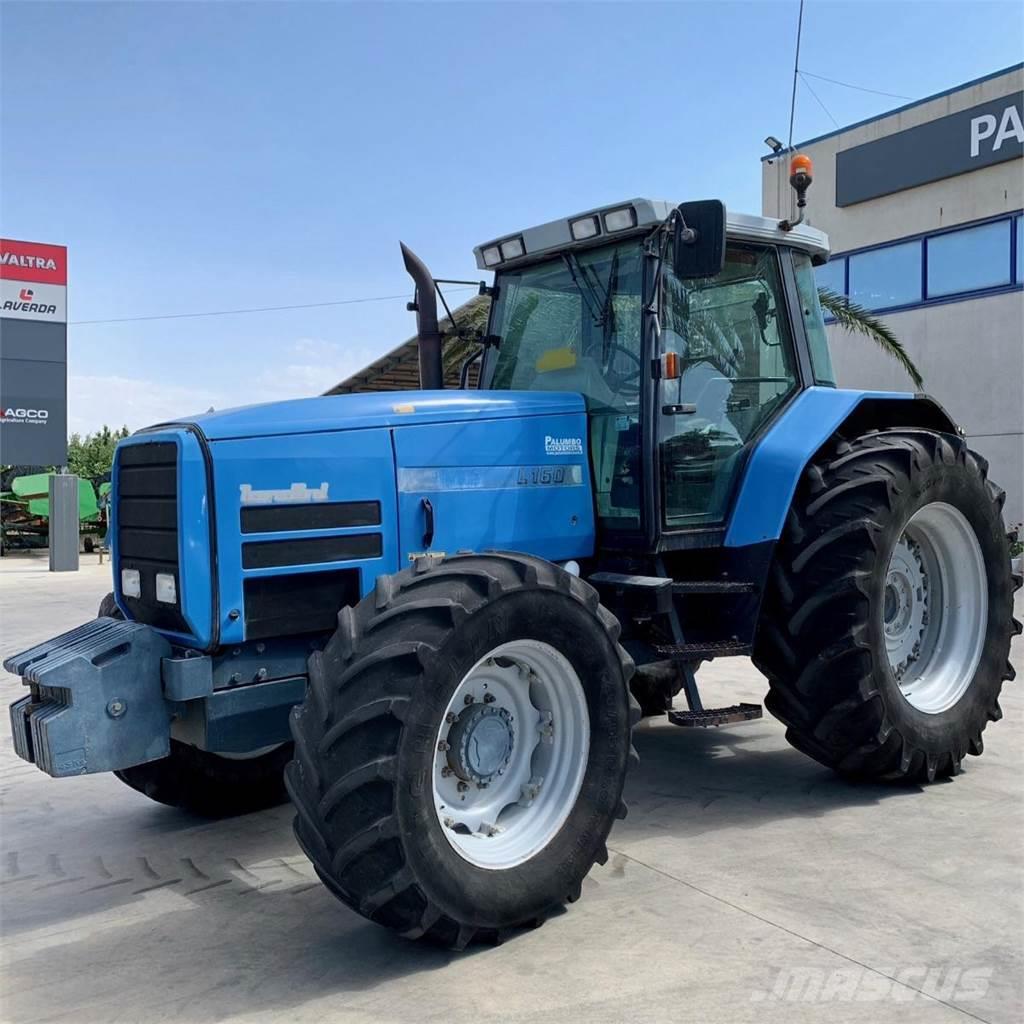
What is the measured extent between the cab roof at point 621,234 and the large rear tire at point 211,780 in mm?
2377

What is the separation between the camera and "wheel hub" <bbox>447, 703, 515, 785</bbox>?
346 cm

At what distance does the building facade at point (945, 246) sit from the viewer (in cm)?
1370

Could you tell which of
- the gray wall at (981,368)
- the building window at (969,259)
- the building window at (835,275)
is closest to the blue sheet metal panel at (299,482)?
the gray wall at (981,368)

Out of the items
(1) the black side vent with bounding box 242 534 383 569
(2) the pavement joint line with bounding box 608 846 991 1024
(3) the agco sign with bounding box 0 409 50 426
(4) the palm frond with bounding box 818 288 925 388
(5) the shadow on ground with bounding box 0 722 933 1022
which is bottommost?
(5) the shadow on ground with bounding box 0 722 933 1022

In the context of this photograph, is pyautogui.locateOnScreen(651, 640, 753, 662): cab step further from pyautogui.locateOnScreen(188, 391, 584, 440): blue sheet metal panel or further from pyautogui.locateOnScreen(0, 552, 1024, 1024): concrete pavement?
pyautogui.locateOnScreen(188, 391, 584, 440): blue sheet metal panel

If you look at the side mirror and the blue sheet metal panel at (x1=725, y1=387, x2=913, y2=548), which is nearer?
the side mirror

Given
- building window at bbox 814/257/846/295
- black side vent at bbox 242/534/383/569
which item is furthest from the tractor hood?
building window at bbox 814/257/846/295

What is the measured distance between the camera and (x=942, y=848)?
405cm

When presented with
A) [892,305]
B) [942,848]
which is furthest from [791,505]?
[892,305]

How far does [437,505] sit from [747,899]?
1.77 m

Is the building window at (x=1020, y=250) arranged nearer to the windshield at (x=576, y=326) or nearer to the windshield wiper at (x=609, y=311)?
the windshield at (x=576, y=326)

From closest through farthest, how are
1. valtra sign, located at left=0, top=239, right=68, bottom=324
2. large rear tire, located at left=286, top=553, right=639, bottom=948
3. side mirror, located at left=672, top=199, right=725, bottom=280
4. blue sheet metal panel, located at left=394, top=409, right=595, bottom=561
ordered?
large rear tire, located at left=286, top=553, right=639, bottom=948 → blue sheet metal panel, located at left=394, top=409, right=595, bottom=561 → side mirror, located at left=672, top=199, right=725, bottom=280 → valtra sign, located at left=0, top=239, right=68, bottom=324

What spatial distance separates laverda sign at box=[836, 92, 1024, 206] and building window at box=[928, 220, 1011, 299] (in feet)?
2.76

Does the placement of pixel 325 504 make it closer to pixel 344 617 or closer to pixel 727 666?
pixel 344 617
